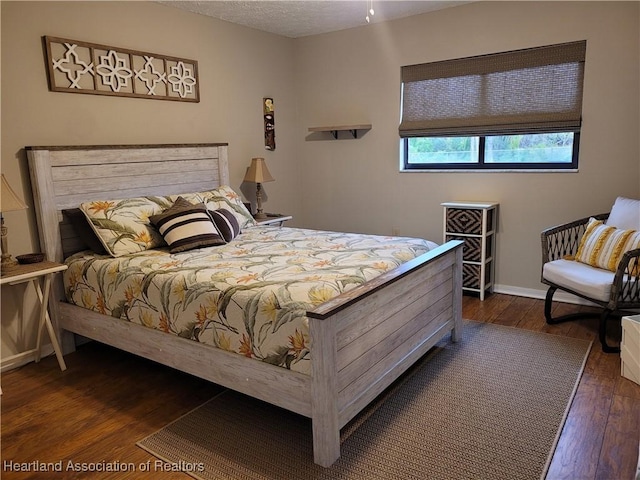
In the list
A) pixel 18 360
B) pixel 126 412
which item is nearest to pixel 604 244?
pixel 126 412

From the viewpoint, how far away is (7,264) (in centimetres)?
276

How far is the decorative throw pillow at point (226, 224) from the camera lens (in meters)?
3.36

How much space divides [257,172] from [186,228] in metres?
1.42

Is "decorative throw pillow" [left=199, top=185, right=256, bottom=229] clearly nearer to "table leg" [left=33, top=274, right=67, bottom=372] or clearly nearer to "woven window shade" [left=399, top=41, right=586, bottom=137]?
"table leg" [left=33, top=274, right=67, bottom=372]

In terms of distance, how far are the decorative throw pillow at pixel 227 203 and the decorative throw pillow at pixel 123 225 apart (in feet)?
1.66

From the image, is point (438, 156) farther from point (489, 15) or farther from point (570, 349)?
point (570, 349)

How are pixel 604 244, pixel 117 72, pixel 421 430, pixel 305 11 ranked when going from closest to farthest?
pixel 421 430 → pixel 604 244 → pixel 117 72 → pixel 305 11

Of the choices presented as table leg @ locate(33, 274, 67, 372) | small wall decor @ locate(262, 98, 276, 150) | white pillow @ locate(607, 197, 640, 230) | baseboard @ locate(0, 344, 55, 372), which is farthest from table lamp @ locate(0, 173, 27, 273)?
white pillow @ locate(607, 197, 640, 230)

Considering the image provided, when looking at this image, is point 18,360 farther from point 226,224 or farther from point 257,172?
point 257,172

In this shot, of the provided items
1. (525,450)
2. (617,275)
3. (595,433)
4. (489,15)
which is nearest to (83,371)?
(525,450)

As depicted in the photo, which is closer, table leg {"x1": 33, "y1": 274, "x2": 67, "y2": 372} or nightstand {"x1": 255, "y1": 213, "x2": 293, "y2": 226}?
table leg {"x1": 33, "y1": 274, "x2": 67, "y2": 372}

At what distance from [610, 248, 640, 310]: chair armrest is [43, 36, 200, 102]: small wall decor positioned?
3415 millimetres

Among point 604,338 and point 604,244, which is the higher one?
point 604,244

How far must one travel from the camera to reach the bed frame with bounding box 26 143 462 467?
1.99m
